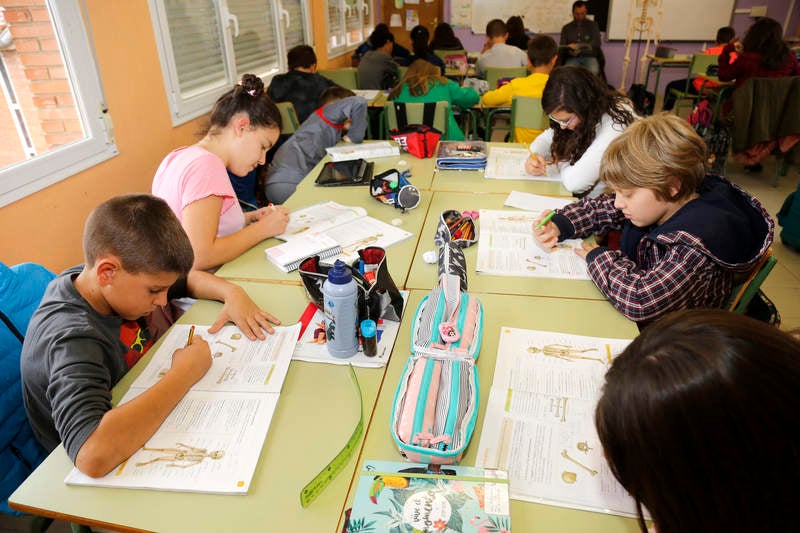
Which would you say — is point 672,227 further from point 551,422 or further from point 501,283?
point 551,422

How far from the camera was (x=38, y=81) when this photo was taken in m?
2.19

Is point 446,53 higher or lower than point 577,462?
higher

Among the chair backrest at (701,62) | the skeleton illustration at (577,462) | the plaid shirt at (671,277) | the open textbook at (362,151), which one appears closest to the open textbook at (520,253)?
the plaid shirt at (671,277)

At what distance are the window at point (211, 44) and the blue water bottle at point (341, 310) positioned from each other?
2.39 meters

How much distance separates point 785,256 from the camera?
3.13 meters

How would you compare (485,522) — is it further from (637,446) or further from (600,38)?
(600,38)

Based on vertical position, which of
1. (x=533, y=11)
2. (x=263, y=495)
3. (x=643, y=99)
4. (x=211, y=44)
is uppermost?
(x=533, y=11)

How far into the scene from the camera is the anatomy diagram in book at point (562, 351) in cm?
114

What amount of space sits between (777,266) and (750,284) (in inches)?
82.7

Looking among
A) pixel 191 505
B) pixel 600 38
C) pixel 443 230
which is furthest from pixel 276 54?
pixel 600 38

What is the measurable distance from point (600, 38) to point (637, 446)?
8090 millimetres

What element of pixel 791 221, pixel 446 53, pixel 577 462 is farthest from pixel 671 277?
pixel 446 53

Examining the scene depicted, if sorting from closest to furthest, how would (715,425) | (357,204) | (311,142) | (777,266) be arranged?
(715,425), (357,204), (311,142), (777,266)

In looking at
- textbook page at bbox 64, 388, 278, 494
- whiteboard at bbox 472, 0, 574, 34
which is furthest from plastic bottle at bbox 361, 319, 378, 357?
whiteboard at bbox 472, 0, 574, 34
